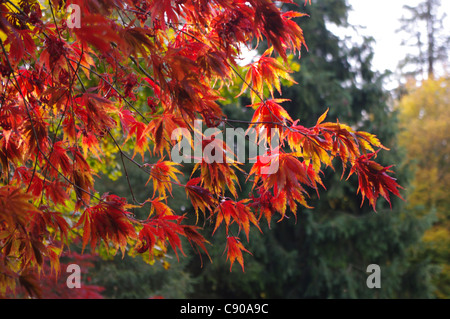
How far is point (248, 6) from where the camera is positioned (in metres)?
1.26

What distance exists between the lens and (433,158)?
10.5 meters

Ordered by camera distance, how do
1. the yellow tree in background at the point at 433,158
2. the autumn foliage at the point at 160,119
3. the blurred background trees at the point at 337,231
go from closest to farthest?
the autumn foliage at the point at 160,119 → the blurred background trees at the point at 337,231 → the yellow tree in background at the point at 433,158

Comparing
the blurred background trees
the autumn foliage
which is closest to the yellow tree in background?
the blurred background trees

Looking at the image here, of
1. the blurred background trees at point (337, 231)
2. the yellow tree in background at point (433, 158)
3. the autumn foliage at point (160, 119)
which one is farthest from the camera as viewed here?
the yellow tree in background at point (433, 158)

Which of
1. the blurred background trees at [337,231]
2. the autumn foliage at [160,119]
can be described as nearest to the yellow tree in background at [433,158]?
the blurred background trees at [337,231]

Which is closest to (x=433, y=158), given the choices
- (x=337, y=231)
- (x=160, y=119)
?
(x=337, y=231)

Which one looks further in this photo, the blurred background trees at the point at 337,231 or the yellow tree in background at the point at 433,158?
the yellow tree in background at the point at 433,158

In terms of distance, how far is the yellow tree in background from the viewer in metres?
9.68

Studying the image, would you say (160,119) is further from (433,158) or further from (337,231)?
(433,158)

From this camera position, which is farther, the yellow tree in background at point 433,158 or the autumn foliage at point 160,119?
the yellow tree in background at point 433,158

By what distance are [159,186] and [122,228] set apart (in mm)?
238

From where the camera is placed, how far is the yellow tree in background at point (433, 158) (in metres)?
9.68

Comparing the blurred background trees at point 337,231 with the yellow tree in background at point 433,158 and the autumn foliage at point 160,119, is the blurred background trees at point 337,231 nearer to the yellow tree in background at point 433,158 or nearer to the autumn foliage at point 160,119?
the yellow tree in background at point 433,158
